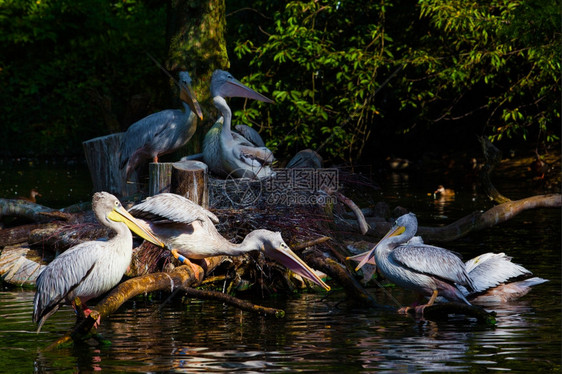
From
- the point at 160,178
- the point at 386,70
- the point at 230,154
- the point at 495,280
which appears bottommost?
the point at 495,280

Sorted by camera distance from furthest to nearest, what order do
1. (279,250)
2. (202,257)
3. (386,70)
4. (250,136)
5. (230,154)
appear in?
(386,70), (250,136), (230,154), (202,257), (279,250)

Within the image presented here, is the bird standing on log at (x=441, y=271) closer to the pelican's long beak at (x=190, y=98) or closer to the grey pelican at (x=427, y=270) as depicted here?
the grey pelican at (x=427, y=270)

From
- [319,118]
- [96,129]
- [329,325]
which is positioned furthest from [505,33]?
[96,129]

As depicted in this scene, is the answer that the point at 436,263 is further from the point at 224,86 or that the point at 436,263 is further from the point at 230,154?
the point at 224,86

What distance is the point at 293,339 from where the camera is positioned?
6082mm

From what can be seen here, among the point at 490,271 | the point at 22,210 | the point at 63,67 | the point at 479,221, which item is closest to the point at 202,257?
the point at 490,271

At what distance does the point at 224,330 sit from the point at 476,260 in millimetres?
2386

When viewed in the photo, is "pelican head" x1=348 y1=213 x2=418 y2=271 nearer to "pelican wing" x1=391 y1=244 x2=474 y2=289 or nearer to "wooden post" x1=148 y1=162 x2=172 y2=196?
"pelican wing" x1=391 y1=244 x2=474 y2=289

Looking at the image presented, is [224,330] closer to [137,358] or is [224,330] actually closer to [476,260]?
[137,358]

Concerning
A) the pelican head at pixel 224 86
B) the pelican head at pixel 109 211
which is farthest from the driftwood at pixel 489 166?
the pelican head at pixel 109 211

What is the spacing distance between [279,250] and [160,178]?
5.42 ft

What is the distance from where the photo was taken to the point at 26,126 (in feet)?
86.7

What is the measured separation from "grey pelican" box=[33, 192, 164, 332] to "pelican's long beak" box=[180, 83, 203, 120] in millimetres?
3273

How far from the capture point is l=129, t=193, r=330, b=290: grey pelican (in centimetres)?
696
